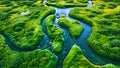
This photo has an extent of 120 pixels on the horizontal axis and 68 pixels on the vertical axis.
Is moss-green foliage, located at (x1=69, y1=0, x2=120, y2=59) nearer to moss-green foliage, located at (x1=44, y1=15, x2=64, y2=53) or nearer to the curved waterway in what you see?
the curved waterway

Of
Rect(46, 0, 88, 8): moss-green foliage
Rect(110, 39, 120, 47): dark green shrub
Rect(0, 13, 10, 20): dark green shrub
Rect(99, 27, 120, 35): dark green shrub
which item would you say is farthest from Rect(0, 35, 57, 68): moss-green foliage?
Rect(46, 0, 88, 8): moss-green foliage

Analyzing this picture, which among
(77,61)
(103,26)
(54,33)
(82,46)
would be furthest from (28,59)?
(103,26)

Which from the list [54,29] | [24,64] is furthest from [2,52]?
[54,29]

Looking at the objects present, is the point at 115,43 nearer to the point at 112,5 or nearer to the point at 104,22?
the point at 104,22

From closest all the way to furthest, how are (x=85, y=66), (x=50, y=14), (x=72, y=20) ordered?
(x=85, y=66), (x=72, y=20), (x=50, y=14)

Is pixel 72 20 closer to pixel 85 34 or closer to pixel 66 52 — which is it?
pixel 85 34
